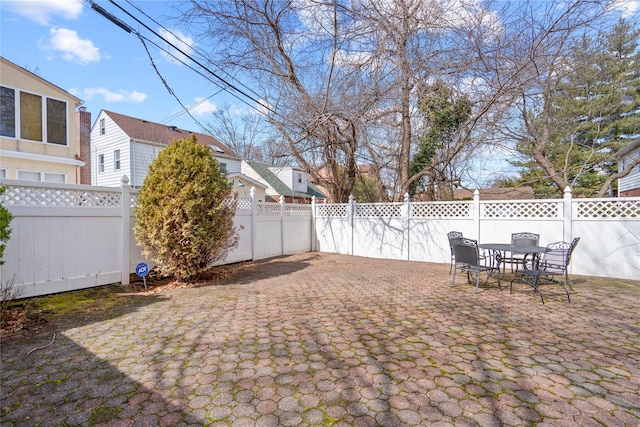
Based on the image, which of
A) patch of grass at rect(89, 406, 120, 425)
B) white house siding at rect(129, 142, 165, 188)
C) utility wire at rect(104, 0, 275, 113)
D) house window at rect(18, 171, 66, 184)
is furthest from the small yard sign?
white house siding at rect(129, 142, 165, 188)

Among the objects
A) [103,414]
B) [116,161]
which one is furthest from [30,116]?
[103,414]

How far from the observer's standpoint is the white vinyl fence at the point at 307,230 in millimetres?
4621

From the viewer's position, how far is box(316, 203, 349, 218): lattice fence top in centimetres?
1052

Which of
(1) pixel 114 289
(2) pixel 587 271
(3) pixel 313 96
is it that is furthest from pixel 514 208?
(1) pixel 114 289

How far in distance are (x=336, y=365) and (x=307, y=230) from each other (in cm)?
831

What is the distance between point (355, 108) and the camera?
825 cm

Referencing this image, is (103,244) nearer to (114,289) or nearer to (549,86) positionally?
(114,289)

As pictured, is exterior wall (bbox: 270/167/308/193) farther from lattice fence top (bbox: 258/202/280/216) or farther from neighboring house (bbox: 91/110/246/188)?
lattice fence top (bbox: 258/202/280/216)

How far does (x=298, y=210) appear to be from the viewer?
10.6 metres

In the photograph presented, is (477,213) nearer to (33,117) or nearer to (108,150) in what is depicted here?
(33,117)

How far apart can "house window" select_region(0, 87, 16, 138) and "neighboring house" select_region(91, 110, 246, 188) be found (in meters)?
4.92

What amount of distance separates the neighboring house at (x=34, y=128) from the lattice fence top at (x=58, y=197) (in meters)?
6.59

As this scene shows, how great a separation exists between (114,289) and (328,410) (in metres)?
4.86

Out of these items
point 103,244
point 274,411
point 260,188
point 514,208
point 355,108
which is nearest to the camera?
point 274,411
